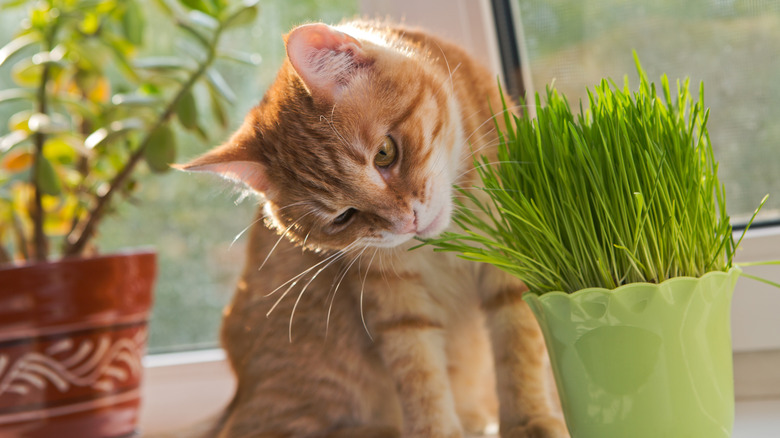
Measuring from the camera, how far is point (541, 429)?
2.84ft

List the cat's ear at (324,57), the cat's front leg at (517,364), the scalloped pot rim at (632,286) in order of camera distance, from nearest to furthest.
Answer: the scalloped pot rim at (632,286) < the cat's ear at (324,57) < the cat's front leg at (517,364)

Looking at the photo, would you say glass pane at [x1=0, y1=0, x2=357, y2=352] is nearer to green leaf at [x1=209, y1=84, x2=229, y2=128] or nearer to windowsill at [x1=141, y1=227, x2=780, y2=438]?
green leaf at [x1=209, y1=84, x2=229, y2=128]

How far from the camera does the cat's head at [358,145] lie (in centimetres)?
86

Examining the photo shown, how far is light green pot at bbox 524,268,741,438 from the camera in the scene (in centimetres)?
63

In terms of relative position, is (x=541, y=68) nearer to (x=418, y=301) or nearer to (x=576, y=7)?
(x=576, y=7)

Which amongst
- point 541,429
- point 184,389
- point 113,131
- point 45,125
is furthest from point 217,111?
point 541,429

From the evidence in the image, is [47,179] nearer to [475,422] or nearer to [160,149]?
[160,149]

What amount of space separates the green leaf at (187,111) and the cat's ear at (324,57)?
0.39 metres

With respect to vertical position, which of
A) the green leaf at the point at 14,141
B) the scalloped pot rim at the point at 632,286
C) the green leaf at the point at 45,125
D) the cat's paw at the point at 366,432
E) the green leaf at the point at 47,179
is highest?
the green leaf at the point at 45,125

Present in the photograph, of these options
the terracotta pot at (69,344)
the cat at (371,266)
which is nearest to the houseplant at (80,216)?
the terracotta pot at (69,344)

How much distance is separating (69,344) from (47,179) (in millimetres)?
293

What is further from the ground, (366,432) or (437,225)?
(437,225)

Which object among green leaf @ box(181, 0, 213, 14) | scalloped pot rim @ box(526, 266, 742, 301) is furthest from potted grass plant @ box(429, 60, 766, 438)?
green leaf @ box(181, 0, 213, 14)

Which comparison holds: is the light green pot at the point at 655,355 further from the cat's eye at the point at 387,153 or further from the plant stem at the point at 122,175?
the plant stem at the point at 122,175
